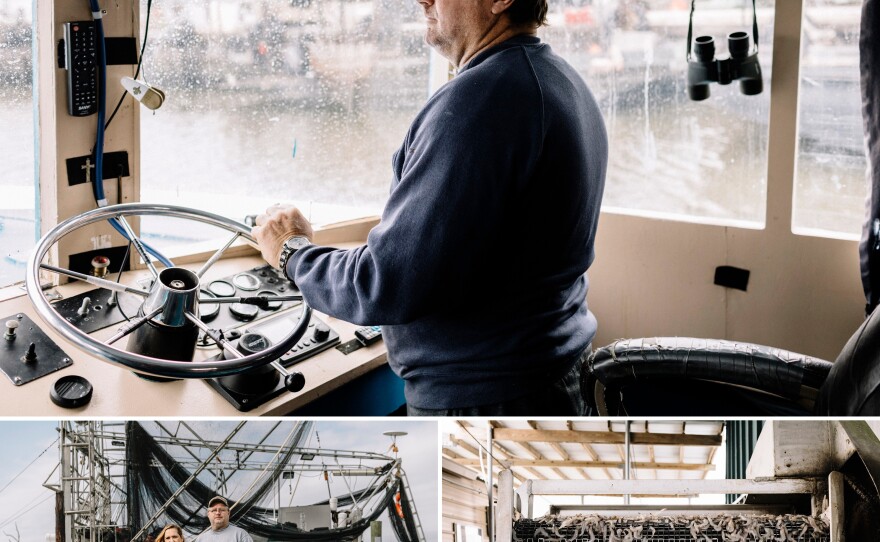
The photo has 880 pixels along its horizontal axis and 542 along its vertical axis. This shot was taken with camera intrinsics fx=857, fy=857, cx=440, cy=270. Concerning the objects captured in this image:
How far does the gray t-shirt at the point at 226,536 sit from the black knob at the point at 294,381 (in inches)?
20.8

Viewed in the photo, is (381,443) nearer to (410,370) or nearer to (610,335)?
(410,370)

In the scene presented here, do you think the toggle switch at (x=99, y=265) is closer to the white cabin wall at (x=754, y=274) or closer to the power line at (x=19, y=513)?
the power line at (x=19, y=513)

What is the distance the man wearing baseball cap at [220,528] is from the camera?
84.7 inches


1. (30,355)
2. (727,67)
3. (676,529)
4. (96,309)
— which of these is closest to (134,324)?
(30,355)

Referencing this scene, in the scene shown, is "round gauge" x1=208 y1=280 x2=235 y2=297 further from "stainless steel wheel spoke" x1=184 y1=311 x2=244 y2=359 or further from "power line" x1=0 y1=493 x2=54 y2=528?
"power line" x1=0 y1=493 x2=54 y2=528

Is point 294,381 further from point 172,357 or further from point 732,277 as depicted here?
point 732,277

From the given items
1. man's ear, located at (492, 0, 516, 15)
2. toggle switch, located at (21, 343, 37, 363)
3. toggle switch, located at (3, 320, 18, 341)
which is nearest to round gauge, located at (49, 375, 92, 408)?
toggle switch, located at (21, 343, 37, 363)

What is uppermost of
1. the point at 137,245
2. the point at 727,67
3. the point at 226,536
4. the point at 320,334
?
the point at 727,67

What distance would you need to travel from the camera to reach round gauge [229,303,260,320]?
229 centimetres

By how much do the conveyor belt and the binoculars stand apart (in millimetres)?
1283

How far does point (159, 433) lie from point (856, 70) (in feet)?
6.83

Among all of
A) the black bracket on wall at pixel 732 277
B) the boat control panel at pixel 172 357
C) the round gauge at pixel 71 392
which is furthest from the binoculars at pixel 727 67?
the round gauge at pixel 71 392

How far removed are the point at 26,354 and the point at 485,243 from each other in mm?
1132

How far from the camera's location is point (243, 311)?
2297 millimetres
